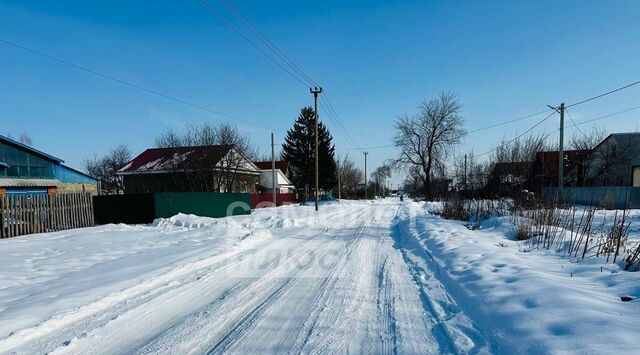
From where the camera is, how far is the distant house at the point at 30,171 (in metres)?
29.1

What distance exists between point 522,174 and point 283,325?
52.4 ft

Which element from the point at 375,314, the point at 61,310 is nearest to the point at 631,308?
the point at 375,314

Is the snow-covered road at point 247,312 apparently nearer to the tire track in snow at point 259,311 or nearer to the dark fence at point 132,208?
the tire track in snow at point 259,311

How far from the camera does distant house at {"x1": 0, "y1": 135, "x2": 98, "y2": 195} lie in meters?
29.1

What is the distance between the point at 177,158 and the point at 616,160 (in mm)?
45006

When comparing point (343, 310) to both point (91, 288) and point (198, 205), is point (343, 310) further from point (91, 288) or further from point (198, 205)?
point (198, 205)

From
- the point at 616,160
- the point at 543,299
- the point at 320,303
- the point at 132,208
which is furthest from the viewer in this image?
the point at 616,160

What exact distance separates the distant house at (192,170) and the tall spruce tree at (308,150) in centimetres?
1698

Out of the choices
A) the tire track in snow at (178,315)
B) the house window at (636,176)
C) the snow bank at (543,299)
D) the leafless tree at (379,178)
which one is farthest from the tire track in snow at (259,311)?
the leafless tree at (379,178)

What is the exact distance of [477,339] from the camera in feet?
12.8

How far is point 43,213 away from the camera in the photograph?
1513 centimetres

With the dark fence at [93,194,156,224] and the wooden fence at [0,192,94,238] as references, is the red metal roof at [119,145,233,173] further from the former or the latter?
the wooden fence at [0,192,94,238]

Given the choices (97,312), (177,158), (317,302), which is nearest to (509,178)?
(317,302)

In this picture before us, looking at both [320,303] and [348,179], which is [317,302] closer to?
[320,303]
